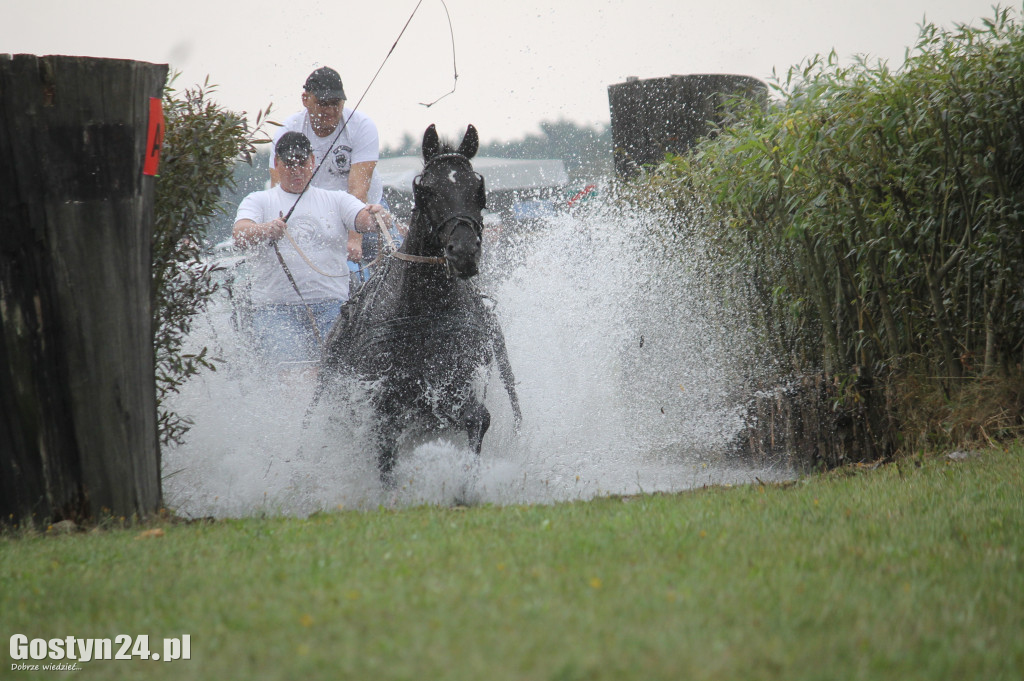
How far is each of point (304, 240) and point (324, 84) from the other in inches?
54.2

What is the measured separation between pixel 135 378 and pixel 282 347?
2.46m

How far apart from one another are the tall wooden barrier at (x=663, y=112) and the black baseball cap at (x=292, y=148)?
3.41m

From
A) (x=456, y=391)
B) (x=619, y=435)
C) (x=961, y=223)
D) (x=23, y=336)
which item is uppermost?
(x=961, y=223)

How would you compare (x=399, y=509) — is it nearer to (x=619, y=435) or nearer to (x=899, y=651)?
(x=619, y=435)

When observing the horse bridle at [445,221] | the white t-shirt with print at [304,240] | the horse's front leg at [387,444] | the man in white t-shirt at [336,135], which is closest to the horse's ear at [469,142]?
the horse bridle at [445,221]

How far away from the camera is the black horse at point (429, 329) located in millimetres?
5500

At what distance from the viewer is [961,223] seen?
5.63 metres

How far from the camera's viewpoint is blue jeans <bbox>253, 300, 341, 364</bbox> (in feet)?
22.6

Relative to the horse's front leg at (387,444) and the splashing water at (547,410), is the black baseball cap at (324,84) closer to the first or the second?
the splashing water at (547,410)

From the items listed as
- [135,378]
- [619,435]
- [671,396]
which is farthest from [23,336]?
[671,396]

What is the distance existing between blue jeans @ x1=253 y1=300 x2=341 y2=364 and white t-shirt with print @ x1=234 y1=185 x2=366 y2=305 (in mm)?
76

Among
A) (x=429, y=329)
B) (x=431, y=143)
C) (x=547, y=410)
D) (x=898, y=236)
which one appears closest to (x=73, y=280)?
(x=429, y=329)

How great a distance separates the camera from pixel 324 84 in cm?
741

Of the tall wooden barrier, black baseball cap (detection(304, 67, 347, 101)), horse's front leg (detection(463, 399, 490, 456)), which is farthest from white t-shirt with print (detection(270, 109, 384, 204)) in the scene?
horse's front leg (detection(463, 399, 490, 456))
